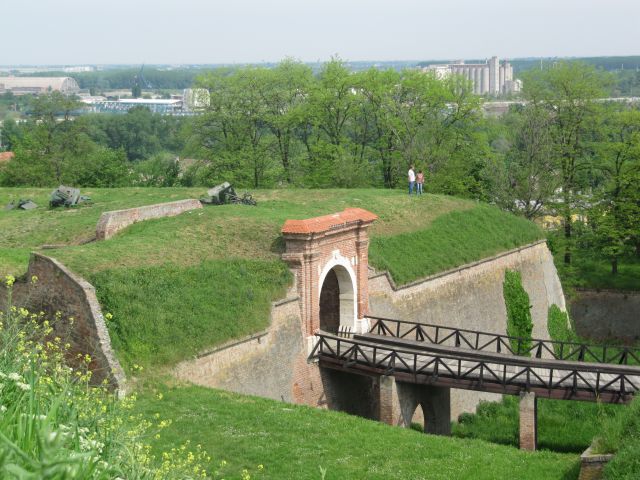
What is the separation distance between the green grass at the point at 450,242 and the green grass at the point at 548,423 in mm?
4389

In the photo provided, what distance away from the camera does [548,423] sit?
2733cm

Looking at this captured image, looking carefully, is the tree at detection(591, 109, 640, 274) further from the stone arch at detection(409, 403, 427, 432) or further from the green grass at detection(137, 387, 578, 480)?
the green grass at detection(137, 387, 578, 480)

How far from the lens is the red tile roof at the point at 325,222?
950 inches

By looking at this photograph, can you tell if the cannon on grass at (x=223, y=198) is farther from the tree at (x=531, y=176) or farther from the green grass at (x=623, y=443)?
the green grass at (x=623, y=443)

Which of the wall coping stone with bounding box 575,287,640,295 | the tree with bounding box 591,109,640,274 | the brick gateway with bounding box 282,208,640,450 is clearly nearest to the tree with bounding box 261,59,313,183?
the tree with bounding box 591,109,640,274

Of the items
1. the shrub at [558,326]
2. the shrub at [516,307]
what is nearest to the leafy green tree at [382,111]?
the shrub at [558,326]

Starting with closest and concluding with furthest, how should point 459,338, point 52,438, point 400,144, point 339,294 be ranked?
point 52,438, point 339,294, point 459,338, point 400,144

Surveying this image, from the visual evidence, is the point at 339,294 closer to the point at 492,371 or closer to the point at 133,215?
the point at 492,371

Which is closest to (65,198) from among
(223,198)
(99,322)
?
(223,198)

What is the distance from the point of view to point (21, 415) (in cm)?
818

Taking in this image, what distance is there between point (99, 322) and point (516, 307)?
17392 mm

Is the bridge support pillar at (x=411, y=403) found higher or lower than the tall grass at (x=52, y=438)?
lower

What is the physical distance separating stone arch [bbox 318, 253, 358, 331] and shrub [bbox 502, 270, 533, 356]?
8.16m

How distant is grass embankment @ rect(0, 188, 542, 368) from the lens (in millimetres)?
21266
